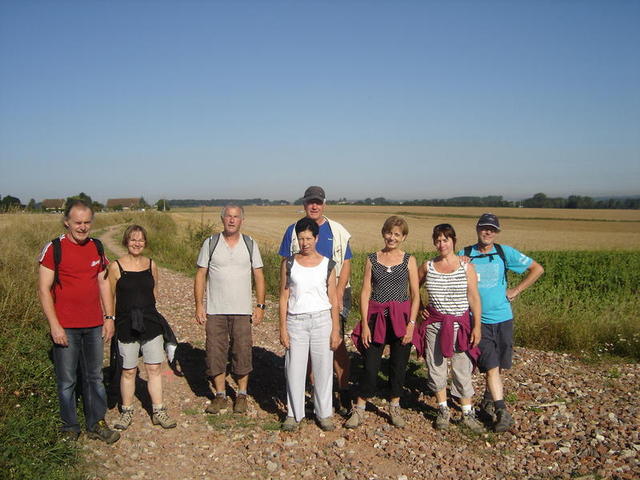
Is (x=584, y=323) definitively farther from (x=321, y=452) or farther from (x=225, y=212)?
(x=225, y=212)

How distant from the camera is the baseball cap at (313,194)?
4438 mm

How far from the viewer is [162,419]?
4289 mm

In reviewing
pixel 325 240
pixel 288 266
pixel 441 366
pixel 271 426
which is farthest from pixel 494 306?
pixel 271 426

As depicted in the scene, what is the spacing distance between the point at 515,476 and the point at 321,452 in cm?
150

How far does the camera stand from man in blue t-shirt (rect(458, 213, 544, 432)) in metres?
4.32

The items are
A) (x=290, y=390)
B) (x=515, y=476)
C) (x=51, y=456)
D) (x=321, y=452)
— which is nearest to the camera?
(x=51, y=456)

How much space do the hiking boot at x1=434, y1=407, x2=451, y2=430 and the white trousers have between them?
0.98 m

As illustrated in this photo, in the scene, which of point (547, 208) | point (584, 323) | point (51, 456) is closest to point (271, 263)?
point (584, 323)

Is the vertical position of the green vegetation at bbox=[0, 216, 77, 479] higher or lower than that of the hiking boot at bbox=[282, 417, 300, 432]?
higher

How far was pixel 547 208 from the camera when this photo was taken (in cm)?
8581

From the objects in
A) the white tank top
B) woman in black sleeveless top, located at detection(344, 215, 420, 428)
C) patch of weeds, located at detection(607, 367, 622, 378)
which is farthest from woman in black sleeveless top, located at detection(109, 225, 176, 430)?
patch of weeds, located at detection(607, 367, 622, 378)

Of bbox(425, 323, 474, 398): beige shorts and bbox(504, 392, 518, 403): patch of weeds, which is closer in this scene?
bbox(425, 323, 474, 398): beige shorts

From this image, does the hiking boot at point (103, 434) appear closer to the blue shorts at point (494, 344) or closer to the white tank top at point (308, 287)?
the white tank top at point (308, 287)

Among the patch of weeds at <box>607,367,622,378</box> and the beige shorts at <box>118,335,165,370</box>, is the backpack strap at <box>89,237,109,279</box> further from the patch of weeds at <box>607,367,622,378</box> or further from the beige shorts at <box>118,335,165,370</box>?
the patch of weeds at <box>607,367,622,378</box>
